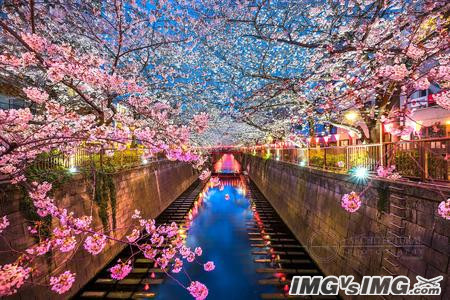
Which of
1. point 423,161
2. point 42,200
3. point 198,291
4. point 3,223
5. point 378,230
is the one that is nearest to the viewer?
point 198,291

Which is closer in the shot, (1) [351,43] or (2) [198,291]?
(2) [198,291]

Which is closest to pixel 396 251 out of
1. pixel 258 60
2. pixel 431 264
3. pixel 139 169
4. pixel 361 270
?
pixel 431 264

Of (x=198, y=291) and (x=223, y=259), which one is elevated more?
(x=198, y=291)

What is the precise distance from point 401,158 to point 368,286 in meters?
3.59

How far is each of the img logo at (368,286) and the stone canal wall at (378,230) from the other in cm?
15

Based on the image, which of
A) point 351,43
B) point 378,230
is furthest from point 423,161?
point 351,43

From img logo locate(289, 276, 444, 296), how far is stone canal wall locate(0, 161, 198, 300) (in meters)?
6.72

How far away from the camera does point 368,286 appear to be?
6.97m

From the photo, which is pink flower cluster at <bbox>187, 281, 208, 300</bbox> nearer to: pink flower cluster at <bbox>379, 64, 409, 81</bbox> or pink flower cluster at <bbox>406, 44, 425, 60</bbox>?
pink flower cluster at <bbox>379, 64, 409, 81</bbox>

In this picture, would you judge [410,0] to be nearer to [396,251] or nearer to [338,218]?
[396,251]

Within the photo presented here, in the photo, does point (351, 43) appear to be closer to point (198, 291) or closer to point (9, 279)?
point (198, 291)

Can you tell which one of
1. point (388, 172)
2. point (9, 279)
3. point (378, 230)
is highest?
point (388, 172)

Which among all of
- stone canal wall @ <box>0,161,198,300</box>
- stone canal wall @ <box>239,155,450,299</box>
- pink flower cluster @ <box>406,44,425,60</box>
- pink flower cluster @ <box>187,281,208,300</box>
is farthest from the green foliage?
pink flower cluster @ <box>406,44,425,60</box>

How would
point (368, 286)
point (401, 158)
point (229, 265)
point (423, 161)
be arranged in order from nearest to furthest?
point (423, 161) → point (368, 286) → point (401, 158) → point (229, 265)
